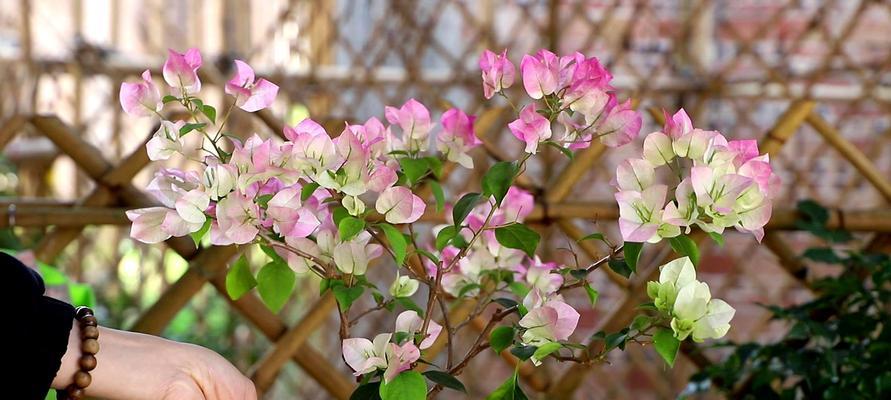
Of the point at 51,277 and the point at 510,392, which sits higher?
the point at 510,392

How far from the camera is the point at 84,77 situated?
2.51 m

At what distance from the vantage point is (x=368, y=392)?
2.10 ft

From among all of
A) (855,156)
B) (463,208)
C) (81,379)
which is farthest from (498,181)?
(855,156)

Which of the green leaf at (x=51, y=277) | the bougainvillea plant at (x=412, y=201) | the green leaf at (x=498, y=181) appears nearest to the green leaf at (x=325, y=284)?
the bougainvillea plant at (x=412, y=201)

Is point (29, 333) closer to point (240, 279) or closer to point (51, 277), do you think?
point (240, 279)

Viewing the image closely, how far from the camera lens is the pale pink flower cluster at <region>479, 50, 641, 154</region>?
622 millimetres

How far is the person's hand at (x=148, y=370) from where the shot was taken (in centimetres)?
62

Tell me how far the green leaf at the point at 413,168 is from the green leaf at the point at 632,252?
126mm

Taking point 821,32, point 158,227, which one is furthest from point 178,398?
point 821,32

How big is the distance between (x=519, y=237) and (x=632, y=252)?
76mm

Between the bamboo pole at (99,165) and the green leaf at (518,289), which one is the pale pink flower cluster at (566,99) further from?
the bamboo pole at (99,165)

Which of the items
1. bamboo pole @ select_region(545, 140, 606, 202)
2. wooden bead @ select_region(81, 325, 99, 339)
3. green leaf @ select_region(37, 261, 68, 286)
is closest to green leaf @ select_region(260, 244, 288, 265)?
wooden bead @ select_region(81, 325, 99, 339)

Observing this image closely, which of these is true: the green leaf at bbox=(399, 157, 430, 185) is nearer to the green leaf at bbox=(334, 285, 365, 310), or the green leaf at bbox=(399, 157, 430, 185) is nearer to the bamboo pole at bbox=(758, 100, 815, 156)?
the green leaf at bbox=(334, 285, 365, 310)

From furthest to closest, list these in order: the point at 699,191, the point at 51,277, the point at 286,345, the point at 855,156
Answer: the point at 855,156 < the point at 286,345 < the point at 51,277 < the point at 699,191
